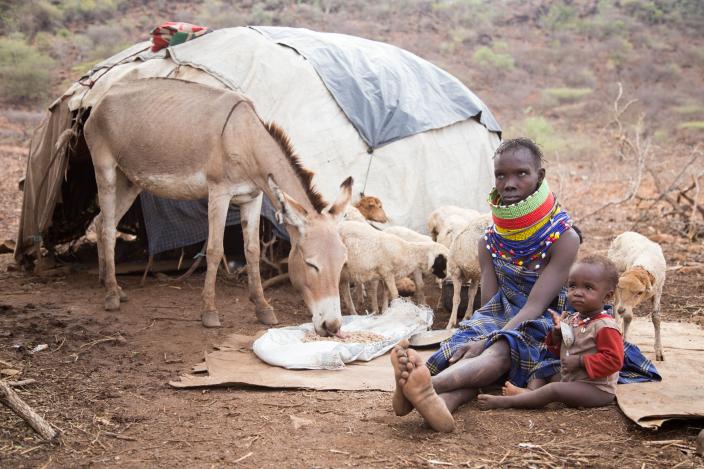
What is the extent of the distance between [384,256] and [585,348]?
8.88 feet

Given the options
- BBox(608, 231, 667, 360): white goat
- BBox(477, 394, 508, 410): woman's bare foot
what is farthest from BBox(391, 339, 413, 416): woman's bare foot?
BBox(608, 231, 667, 360): white goat

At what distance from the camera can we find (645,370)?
3912 mm

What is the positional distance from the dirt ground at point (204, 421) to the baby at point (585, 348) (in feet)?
0.23

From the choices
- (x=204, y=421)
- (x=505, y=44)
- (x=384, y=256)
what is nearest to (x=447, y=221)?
(x=384, y=256)

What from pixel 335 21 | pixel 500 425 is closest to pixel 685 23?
pixel 335 21

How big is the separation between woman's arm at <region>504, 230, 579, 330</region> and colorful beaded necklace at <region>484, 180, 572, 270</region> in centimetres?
6

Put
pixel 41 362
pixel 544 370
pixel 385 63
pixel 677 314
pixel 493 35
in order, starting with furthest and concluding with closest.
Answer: pixel 493 35
pixel 385 63
pixel 677 314
pixel 41 362
pixel 544 370

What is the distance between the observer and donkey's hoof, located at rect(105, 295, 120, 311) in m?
6.14

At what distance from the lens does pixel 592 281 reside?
341cm

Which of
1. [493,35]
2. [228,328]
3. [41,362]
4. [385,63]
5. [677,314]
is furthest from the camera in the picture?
[493,35]

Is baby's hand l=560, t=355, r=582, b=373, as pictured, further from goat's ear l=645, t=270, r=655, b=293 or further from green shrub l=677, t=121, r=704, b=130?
green shrub l=677, t=121, r=704, b=130

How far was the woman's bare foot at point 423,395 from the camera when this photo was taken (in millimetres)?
3078

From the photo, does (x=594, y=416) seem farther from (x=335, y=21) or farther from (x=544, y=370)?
(x=335, y=21)

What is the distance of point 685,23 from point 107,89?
28652mm
